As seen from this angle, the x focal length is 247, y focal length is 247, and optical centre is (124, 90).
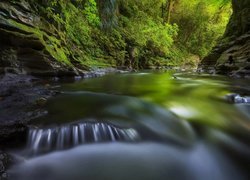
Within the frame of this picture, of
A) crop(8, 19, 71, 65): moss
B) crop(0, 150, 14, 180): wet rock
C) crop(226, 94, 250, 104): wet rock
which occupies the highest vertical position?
crop(8, 19, 71, 65): moss

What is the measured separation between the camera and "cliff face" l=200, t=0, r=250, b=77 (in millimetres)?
9467

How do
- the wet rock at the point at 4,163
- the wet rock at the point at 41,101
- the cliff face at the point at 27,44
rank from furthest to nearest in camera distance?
the cliff face at the point at 27,44 < the wet rock at the point at 41,101 < the wet rock at the point at 4,163

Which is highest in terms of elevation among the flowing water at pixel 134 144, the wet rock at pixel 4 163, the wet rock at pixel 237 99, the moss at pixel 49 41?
the moss at pixel 49 41

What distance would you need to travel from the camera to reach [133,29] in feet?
54.3

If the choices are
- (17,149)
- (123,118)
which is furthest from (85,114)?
(17,149)

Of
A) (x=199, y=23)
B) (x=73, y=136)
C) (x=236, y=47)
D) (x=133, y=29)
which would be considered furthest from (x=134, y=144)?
(x=199, y=23)

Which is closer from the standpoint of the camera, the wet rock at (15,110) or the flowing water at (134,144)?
the flowing water at (134,144)

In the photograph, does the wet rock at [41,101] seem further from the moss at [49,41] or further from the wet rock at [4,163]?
the moss at [49,41]

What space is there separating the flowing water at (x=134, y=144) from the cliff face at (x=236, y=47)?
6248 millimetres

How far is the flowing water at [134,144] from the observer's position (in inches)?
91.0

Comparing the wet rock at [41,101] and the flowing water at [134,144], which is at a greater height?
the wet rock at [41,101]

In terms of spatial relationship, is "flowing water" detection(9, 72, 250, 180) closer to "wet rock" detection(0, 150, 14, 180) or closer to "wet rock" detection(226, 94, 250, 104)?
"wet rock" detection(0, 150, 14, 180)

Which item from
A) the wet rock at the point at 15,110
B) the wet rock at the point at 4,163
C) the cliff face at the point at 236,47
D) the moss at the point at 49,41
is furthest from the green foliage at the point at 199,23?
the wet rock at the point at 4,163

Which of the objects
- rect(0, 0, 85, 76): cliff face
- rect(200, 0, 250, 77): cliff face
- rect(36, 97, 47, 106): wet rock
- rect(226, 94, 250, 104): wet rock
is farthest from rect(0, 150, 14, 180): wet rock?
rect(200, 0, 250, 77): cliff face
